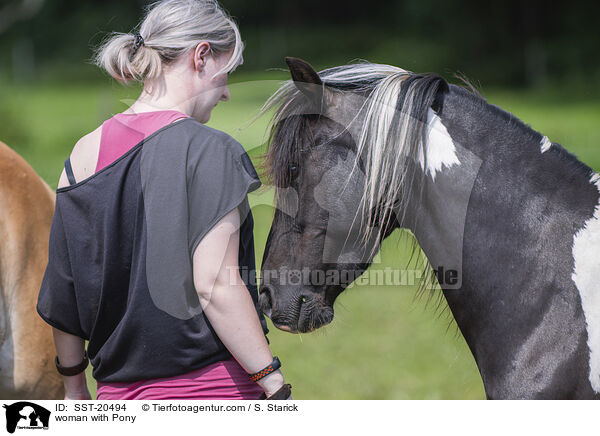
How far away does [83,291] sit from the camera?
62.6 inches

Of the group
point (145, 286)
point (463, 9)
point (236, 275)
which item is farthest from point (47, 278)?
point (463, 9)

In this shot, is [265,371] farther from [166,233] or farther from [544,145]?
[544,145]

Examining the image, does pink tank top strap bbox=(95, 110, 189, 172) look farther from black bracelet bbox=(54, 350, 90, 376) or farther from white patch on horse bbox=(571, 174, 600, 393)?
white patch on horse bbox=(571, 174, 600, 393)

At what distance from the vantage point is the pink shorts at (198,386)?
1591mm

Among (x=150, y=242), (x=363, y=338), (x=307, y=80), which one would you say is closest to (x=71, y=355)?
(x=150, y=242)

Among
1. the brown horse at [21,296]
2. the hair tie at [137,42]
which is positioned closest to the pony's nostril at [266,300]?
the hair tie at [137,42]

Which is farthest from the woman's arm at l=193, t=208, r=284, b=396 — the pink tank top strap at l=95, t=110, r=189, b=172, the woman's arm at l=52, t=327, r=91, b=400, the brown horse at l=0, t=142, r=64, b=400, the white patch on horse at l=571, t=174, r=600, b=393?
the brown horse at l=0, t=142, r=64, b=400

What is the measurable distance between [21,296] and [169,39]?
57.2 inches

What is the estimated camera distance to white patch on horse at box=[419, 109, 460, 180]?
175cm

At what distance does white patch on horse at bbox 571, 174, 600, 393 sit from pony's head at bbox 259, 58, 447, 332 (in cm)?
49

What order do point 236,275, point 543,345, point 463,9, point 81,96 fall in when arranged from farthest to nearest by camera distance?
point 463,9 → point 81,96 → point 543,345 → point 236,275

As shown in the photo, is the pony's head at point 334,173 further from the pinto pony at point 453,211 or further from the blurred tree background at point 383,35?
the blurred tree background at point 383,35
